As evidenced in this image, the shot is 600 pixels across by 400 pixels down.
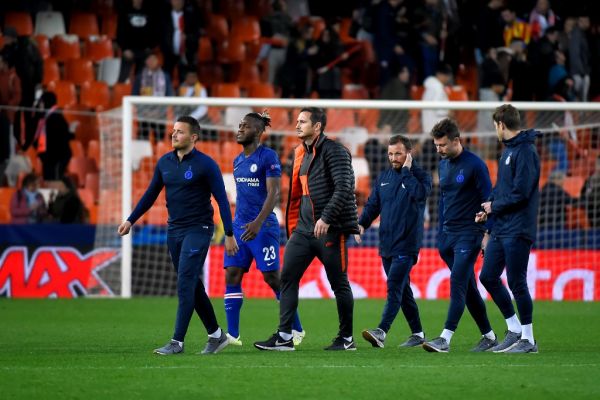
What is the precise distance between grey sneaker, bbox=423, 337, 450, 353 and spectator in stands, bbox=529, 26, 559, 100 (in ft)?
41.9

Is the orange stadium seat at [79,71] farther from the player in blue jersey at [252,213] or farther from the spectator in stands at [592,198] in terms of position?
the player in blue jersey at [252,213]

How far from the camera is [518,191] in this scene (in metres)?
9.56

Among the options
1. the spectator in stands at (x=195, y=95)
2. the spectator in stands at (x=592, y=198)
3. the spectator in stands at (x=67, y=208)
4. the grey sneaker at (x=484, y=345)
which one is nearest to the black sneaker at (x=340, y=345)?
the grey sneaker at (x=484, y=345)

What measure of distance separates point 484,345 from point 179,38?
13.7m

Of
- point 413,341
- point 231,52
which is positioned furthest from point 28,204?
point 413,341

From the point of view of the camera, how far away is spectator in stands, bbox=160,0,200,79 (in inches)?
880

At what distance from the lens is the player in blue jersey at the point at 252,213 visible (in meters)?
10.7

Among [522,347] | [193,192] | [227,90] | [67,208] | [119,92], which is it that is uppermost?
[227,90]

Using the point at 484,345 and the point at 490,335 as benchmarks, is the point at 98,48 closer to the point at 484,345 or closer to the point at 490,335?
the point at 490,335

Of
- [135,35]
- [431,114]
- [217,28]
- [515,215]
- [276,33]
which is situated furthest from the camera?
[217,28]

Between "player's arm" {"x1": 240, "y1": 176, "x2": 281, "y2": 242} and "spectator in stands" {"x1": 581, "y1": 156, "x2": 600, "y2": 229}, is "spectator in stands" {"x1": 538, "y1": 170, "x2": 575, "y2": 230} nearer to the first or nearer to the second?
"spectator in stands" {"x1": 581, "y1": 156, "x2": 600, "y2": 229}

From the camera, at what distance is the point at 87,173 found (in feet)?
67.8

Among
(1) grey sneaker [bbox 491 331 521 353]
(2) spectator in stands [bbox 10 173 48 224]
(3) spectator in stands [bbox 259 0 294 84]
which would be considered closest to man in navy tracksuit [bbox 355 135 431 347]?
(1) grey sneaker [bbox 491 331 521 353]

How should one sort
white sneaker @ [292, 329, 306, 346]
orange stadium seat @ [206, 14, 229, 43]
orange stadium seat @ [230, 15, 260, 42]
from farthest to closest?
orange stadium seat @ [230, 15, 260, 42] < orange stadium seat @ [206, 14, 229, 43] < white sneaker @ [292, 329, 306, 346]
